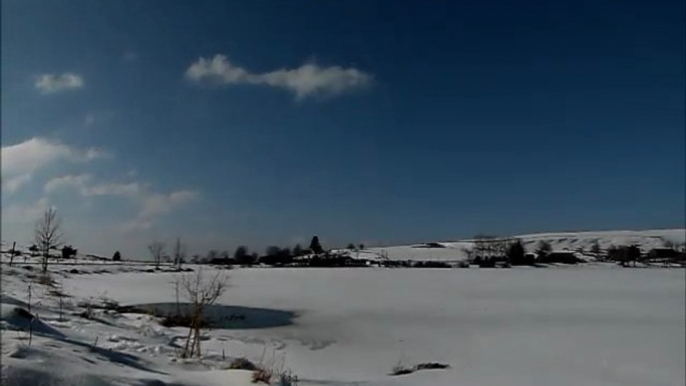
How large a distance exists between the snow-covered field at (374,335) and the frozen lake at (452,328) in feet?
0.12

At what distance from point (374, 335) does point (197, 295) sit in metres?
4.96

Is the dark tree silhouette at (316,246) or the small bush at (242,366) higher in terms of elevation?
the dark tree silhouette at (316,246)

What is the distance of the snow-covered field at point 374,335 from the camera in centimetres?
269

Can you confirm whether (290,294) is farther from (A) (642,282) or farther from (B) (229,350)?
(A) (642,282)

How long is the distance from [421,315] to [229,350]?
7433 millimetres

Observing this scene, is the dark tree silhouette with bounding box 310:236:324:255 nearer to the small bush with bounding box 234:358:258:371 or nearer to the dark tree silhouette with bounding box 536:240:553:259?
the small bush with bounding box 234:358:258:371

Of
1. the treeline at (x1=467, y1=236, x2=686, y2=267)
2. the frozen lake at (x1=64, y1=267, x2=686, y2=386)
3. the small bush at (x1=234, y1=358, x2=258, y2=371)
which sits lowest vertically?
the frozen lake at (x1=64, y1=267, x2=686, y2=386)

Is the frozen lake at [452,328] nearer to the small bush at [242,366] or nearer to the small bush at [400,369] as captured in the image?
the small bush at [400,369]

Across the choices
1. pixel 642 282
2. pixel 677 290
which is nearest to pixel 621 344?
pixel 677 290

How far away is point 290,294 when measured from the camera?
16.1 meters

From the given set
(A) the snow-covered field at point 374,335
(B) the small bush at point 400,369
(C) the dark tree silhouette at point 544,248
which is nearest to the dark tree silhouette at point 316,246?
(A) the snow-covered field at point 374,335

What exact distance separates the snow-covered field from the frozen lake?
0.04m

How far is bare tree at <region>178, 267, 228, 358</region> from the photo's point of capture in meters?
5.18

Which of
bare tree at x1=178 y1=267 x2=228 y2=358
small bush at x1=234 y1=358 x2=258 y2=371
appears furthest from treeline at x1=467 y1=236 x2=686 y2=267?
small bush at x1=234 y1=358 x2=258 y2=371
